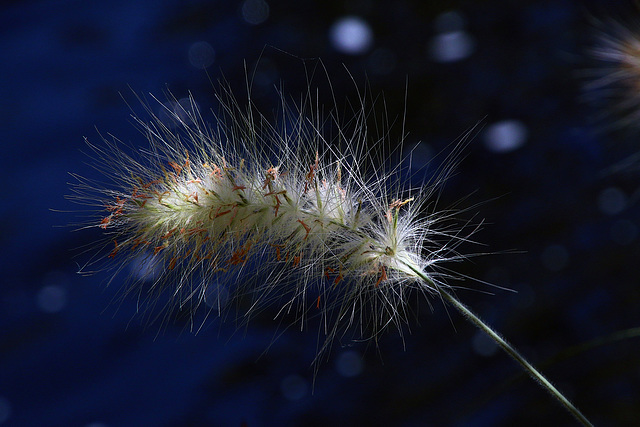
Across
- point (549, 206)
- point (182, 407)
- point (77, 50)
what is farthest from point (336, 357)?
point (77, 50)

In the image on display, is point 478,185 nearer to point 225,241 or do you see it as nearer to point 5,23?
point 225,241

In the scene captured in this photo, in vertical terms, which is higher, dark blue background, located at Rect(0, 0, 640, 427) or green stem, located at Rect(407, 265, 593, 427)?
dark blue background, located at Rect(0, 0, 640, 427)

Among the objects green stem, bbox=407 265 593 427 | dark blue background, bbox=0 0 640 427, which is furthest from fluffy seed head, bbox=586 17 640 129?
green stem, bbox=407 265 593 427

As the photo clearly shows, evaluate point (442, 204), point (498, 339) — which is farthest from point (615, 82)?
point (498, 339)

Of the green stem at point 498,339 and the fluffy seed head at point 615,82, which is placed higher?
the fluffy seed head at point 615,82

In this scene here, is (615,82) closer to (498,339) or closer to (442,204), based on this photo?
(442,204)

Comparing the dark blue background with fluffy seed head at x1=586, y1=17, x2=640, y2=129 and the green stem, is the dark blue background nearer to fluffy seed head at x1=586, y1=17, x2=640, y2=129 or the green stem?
fluffy seed head at x1=586, y1=17, x2=640, y2=129

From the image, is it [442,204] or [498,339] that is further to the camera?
[442,204]

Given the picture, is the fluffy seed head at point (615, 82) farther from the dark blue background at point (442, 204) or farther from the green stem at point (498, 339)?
the green stem at point (498, 339)

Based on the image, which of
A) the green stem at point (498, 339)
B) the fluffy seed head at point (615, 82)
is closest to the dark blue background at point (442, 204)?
the fluffy seed head at point (615, 82)
